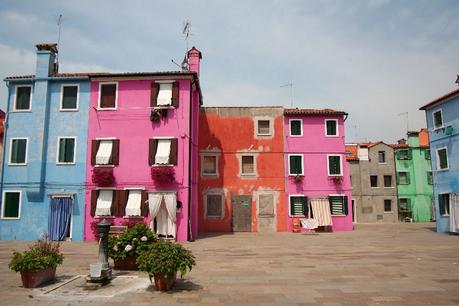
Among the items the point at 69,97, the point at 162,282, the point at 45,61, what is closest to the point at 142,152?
the point at 69,97

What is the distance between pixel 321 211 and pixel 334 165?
3527 millimetres

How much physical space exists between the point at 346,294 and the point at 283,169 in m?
17.5

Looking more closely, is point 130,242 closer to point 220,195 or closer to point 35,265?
point 35,265

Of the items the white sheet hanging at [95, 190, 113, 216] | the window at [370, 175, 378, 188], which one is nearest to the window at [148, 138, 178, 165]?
the white sheet hanging at [95, 190, 113, 216]

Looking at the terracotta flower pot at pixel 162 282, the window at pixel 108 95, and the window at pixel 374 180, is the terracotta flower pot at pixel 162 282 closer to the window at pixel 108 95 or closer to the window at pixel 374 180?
the window at pixel 108 95

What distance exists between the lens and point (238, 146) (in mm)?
25734

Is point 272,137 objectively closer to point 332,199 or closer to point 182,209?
point 332,199

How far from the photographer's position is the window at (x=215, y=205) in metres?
25.0

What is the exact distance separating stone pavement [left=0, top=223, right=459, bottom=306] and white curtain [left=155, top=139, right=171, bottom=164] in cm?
594

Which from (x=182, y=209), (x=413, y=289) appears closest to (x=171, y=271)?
(x=413, y=289)

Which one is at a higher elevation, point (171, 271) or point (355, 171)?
point (355, 171)

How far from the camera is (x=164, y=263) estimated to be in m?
8.06

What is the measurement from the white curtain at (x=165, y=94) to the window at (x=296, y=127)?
9.93 meters

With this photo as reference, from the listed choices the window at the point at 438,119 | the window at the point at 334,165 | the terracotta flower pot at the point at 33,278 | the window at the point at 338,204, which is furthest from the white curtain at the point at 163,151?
the window at the point at 438,119
